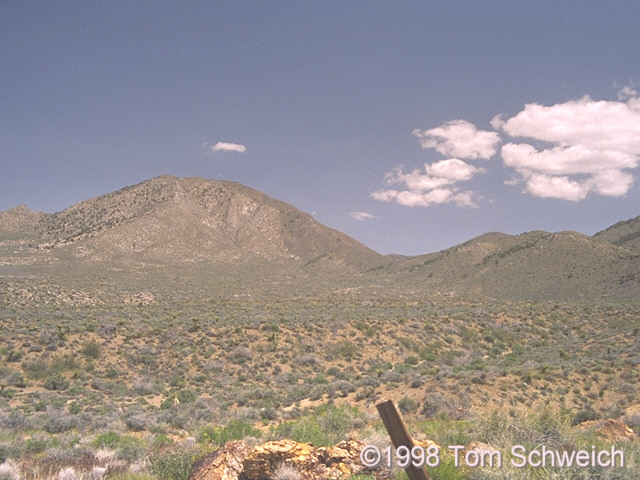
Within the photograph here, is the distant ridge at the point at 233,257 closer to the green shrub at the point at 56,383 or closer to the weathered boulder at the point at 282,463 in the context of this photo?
the green shrub at the point at 56,383

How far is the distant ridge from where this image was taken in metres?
64.8

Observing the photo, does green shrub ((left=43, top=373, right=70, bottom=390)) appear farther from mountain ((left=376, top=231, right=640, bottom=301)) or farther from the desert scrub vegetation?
mountain ((left=376, top=231, right=640, bottom=301))

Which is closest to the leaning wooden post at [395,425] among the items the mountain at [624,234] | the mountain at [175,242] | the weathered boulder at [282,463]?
the weathered boulder at [282,463]

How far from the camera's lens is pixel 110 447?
28.6 feet

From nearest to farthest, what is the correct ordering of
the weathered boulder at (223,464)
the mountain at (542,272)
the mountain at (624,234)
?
the weathered boulder at (223,464) → the mountain at (542,272) → the mountain at (624,234)

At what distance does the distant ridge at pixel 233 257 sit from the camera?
64.8 metres

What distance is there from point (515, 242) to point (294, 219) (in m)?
83.4

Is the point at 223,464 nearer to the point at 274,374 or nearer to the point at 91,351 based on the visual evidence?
the point at 274,374

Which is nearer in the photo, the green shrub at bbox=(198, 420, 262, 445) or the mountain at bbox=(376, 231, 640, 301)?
the green shrub at bbox=(198, 420, 262, 445)

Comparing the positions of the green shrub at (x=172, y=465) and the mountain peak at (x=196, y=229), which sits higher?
the mountain peak at (x=196, y=229)

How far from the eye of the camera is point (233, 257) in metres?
104

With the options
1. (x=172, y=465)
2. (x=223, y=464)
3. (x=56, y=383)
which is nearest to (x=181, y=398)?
(x=56, y=383)

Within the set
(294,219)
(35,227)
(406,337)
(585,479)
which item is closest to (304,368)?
(406,337)

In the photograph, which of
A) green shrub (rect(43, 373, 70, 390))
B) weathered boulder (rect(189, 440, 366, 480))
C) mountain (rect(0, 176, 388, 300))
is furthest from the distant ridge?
weathered boulder (rect(189, 440, 366, 480))
